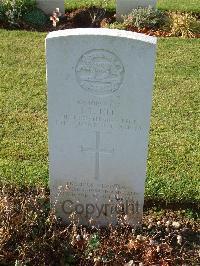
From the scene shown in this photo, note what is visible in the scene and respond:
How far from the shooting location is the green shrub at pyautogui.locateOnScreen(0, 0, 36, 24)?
1027 cm

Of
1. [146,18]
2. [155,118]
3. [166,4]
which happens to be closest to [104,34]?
[155,118]

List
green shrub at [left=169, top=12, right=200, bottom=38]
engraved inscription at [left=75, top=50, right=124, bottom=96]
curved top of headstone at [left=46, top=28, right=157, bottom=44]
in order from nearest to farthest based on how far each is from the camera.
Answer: curved top of headstone at [left=46, top=28, right=157, bottom=44] < engraved inscription at [left=75, top=50, right=124, bottom=96] < green shrub at [left=169, top=12, right=200, bottom=38]

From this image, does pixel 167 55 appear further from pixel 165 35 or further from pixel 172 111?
pixel 172 111

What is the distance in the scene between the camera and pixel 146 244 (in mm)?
4508

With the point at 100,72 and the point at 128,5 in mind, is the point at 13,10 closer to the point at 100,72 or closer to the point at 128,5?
the point at 128,5

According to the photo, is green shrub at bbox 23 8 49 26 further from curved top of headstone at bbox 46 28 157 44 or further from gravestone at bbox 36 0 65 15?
curved top of headstone at bbox 46 28 157 44

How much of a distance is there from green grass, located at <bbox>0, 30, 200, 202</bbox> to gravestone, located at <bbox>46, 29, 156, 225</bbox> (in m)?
0.66

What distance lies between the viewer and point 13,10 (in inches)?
405

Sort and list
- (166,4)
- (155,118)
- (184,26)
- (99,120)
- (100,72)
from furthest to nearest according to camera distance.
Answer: (166,4), (184,26), (155,118), (99,120), (100,72)

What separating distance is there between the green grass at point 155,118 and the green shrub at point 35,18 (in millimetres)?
965

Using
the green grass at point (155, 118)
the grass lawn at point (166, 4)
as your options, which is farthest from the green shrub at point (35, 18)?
the green grass at point (155, 118)

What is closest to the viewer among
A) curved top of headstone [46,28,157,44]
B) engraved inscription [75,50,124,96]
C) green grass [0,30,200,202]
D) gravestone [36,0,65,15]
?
curved top of headstone [46,28,157,44]

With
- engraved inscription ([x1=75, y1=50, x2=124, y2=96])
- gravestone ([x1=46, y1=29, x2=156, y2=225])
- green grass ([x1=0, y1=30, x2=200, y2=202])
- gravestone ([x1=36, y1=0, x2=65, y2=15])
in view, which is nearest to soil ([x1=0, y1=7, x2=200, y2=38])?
gravestone ([x1=36, y1=0, x2=65, y2=15])

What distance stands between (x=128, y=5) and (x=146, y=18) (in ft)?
2.09
